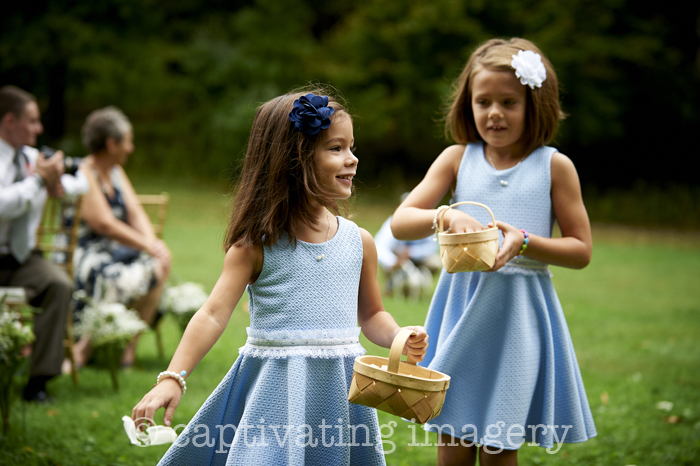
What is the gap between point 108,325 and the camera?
4.82m

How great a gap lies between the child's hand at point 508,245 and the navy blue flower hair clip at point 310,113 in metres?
0.76

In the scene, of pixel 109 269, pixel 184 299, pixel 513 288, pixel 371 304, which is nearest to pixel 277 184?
pixel 371 304

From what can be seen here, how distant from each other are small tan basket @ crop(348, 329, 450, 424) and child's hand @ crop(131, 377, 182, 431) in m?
0.51

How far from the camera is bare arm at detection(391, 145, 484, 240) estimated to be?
2.71 metres

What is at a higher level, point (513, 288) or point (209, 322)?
point (513, 288)

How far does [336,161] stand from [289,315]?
0.53m

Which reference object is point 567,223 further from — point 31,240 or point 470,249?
point 31,240

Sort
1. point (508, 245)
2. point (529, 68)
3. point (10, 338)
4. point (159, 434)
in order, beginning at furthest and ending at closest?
point (10, 338)
point (529, 68)
point (508, 245)
point (159, 434)

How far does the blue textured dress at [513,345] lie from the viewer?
2627mm

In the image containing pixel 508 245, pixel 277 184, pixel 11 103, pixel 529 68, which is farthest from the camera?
pixel 11 103

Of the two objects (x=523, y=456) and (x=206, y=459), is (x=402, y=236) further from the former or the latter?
(x=523, y=456)

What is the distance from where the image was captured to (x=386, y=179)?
80.7 feet

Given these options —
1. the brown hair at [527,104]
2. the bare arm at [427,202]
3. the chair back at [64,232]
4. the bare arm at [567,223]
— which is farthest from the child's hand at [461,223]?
the chair back at [64,232]

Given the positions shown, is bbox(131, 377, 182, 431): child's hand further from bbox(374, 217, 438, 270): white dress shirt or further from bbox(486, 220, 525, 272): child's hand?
bbox(374, 217, 438, 270): white dress shirt
